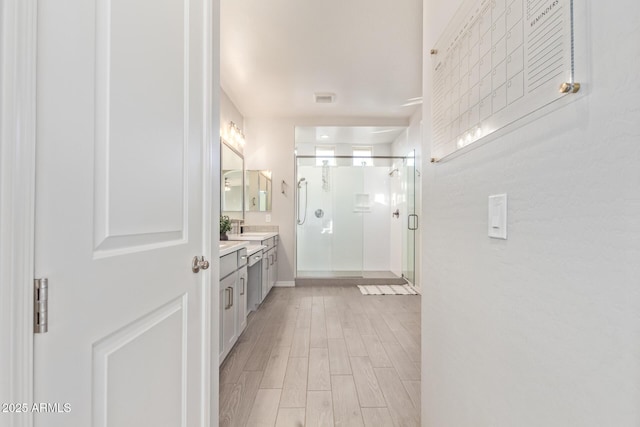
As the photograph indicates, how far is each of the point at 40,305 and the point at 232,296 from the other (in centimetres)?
191

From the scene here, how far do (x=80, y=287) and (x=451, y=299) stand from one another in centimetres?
112

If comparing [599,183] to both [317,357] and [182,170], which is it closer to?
[182,170]

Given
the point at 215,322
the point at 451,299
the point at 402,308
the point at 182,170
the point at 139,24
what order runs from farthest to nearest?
1. the point at 402,308
2. the point at 215,322
3. the point at 451,299
4. the point at 182,170
5. the point at 139,24

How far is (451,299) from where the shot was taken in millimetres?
1117

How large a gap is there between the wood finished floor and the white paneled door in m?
0.76

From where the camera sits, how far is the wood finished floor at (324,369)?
1622 millimetres

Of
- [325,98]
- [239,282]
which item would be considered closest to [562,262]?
[239,282]

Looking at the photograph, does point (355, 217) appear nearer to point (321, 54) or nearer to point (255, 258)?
point (255, 258)

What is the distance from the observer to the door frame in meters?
0.44

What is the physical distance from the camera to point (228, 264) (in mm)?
2195

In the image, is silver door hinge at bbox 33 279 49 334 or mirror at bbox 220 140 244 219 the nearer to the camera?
silver door hinge at bbox 33 279 49 334

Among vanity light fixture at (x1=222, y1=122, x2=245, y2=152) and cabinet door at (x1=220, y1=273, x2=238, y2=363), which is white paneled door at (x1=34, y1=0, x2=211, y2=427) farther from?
vanity light fixture at (x1=222, y1=122, x2=245, y2=152)

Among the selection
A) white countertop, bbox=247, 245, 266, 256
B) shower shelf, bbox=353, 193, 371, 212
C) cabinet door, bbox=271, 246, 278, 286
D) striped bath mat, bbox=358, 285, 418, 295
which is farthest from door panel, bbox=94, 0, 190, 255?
shower shelf, bbox=353, 193, 371, 212

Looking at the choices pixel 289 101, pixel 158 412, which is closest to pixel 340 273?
pixel 289 101
